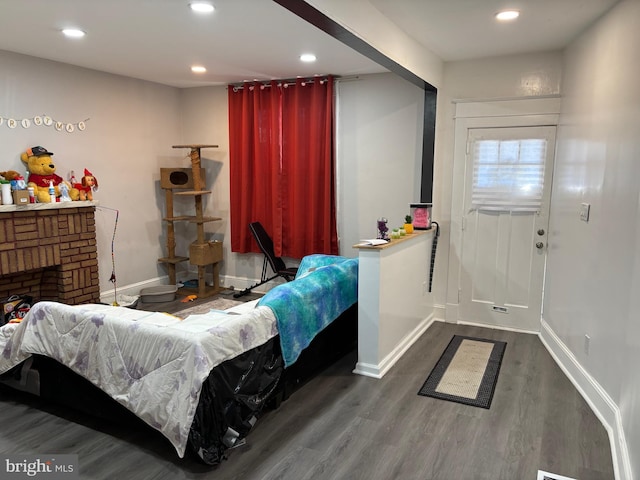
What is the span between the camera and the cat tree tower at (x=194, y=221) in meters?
5.37

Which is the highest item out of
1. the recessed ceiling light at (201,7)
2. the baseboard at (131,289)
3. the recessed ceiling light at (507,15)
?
the recessed ceiling light at (507,15)

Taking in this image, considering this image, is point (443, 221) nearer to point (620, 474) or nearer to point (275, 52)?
point (275, 52)

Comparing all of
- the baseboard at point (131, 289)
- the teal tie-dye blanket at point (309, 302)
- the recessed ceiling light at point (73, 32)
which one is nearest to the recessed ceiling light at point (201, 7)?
the recessed ceiling light at point (73, 32)

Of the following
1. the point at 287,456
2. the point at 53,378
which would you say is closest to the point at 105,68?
the point at 53,378

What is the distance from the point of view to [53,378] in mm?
2689

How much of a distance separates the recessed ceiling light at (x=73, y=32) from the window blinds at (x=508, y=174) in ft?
10.9

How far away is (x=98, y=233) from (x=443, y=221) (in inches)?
141

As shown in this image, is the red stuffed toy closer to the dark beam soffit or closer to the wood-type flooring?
the wood-type flooring

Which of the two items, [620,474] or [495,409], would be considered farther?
[495,409]

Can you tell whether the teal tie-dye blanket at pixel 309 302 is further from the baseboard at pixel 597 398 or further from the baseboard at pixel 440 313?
the baseboard at pixel 597 398

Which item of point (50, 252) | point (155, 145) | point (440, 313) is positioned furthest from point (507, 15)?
point (50, 252)

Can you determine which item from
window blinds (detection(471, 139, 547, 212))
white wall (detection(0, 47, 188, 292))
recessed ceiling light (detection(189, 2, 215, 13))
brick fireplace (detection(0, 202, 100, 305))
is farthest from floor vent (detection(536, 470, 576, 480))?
white wall (detection(0, 47, 188, 292))

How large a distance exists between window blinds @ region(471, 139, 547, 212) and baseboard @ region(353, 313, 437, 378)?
1.28m

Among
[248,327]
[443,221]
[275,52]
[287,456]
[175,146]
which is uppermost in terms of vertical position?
[275,52]
